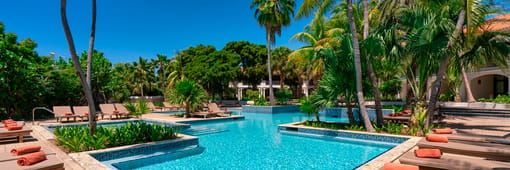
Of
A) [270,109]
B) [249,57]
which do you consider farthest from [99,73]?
[249,57]

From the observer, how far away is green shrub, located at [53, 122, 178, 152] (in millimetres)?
6703

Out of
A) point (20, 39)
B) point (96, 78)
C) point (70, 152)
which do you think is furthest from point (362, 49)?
point (20, 39)

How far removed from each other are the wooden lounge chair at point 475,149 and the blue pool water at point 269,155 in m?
1.90

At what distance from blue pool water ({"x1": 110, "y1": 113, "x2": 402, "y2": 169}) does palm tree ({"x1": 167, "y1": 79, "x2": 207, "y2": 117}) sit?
17.8ft

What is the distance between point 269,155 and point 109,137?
429cm

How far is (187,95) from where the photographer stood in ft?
50.1

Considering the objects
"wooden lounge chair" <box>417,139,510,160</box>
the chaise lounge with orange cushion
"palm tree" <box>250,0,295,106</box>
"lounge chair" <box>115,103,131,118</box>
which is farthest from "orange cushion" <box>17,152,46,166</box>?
"palm tree" <box>250,0,295,106</box>

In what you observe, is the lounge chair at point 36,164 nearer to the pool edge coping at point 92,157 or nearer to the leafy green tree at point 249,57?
the pool edge coping at point 92,157

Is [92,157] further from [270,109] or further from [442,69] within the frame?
[270,109]

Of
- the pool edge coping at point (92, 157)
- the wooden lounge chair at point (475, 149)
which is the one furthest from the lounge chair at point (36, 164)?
the wooden lounge chair at point (475, 149)

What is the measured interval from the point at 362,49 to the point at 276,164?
4973 mm

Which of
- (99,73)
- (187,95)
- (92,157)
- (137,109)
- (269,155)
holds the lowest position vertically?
(269,155)

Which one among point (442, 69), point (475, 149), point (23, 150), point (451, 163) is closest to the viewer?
point (451, 163)

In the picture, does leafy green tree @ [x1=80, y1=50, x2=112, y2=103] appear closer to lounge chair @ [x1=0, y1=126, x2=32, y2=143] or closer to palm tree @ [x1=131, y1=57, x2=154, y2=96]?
lounge chair @ [x1=0, y1=126, x2=32, y2=143]
